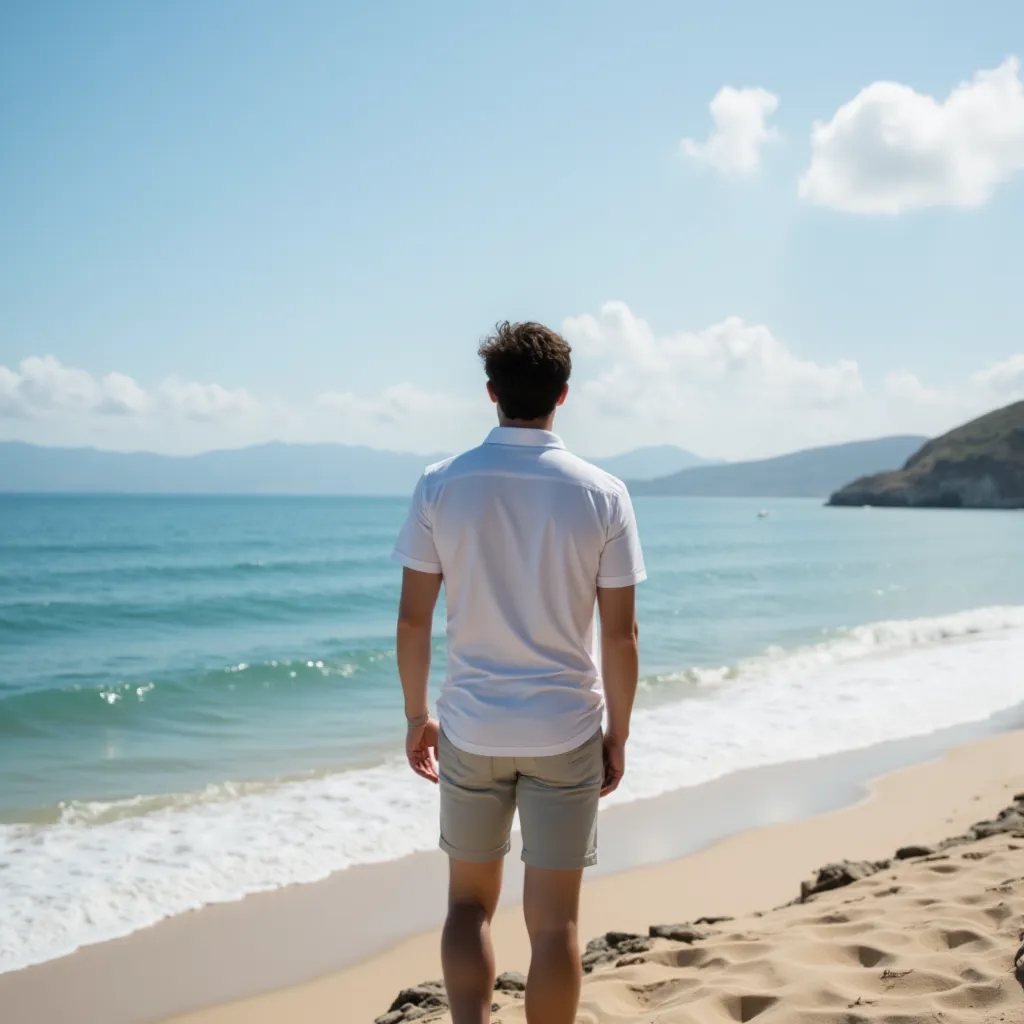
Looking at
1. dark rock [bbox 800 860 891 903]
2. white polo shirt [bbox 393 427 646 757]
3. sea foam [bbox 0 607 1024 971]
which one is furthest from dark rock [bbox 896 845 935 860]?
white polo shirt [bbox 393 427 646 757]

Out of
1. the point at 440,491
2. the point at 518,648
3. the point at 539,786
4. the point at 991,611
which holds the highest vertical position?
the point at 440,491

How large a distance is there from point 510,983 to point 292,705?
8011 millimetres

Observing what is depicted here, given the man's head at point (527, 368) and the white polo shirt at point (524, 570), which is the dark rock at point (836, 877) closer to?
the white polo shirt at point (524, 570)

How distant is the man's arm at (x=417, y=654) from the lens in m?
2.38

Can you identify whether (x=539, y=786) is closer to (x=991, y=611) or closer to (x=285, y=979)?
(x=285, y=979)

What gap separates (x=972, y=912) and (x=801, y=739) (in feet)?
17.5

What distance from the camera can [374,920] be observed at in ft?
16.0

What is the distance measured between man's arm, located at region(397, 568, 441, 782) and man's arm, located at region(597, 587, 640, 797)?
1.47ft

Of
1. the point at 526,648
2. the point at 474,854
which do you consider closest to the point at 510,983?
the point at 474,854

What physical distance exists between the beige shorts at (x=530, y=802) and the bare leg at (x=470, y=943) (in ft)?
0.21

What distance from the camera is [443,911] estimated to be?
501cm

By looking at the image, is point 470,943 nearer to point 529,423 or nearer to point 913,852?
point 529,423

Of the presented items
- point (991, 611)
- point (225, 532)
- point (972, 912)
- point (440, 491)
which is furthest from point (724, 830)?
point (225, 532)

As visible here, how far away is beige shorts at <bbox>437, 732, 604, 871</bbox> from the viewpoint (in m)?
2.30
